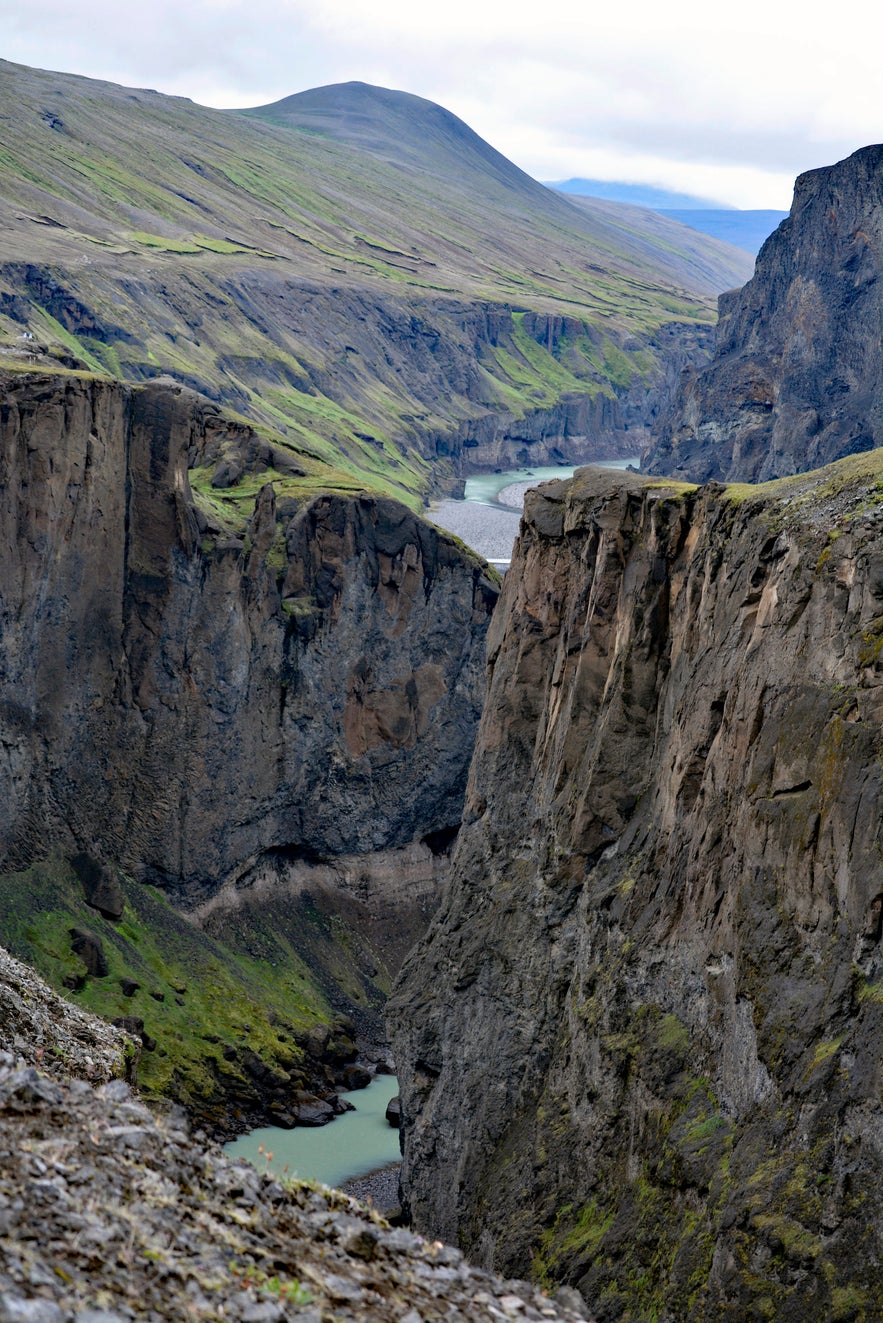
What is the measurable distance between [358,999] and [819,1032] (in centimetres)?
8130

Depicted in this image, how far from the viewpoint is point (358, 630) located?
12606 cm

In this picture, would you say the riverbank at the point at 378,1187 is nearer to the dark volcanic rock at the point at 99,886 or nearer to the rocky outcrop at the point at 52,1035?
the rocky outcrop at the point at 52,1035

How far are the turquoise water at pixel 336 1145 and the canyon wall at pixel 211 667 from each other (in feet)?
85.2

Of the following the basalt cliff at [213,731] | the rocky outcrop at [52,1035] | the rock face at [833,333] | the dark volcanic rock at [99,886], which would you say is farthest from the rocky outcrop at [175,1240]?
the rock face at [833,333]

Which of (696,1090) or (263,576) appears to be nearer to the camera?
(696,1090)

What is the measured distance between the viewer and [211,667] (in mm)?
113938

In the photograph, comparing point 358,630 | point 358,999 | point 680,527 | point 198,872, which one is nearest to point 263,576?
point 358,630

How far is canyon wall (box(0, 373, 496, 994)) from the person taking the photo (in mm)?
103125

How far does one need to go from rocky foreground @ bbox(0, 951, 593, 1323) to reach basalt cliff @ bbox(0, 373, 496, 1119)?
6649 centimetres

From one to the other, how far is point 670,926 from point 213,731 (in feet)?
225

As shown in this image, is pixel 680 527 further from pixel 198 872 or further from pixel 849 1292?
pixel 198 872

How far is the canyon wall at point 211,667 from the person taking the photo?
10312 centimetres

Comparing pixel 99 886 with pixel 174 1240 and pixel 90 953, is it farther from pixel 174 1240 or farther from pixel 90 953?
pixel 174 1240

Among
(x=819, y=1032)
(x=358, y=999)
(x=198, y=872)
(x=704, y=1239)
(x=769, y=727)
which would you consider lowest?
(x=358, y=999)
